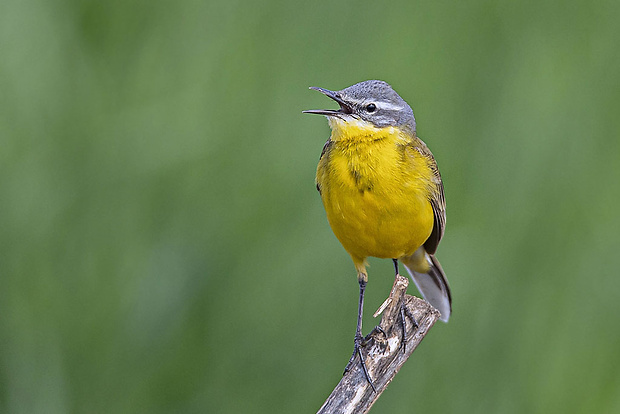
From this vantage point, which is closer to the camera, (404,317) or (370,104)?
(404,317)

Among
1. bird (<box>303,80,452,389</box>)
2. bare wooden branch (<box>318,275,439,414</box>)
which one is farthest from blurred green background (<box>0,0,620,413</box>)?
bare wooden branch (<box>318,275,439,414</box>)

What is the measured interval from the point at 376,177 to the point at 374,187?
4 cm

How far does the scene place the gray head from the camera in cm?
379

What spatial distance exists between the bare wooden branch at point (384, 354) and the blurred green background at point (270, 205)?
0.60 metres

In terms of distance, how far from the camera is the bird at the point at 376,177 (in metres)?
3.69

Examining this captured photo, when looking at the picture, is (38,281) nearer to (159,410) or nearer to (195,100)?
(159,410)

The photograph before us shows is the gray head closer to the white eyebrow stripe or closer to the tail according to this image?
the white eyebrow stripe

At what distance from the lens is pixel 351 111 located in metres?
3.81

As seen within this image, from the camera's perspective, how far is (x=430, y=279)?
4430 millimetres

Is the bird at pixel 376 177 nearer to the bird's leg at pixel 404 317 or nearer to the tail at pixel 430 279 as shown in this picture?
the bird's leg at pixel 404 317

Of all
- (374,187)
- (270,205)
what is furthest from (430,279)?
(374,187)

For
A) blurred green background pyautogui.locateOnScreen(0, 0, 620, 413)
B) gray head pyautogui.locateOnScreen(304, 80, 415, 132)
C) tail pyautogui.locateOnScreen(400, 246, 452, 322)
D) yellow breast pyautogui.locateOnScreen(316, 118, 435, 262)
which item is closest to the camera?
yellow breast pyautogui.locateOnScreen(316, 118, 435, 262)

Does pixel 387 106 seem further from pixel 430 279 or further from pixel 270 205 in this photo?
pixel 430 279

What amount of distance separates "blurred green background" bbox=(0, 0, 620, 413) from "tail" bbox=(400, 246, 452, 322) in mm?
103
